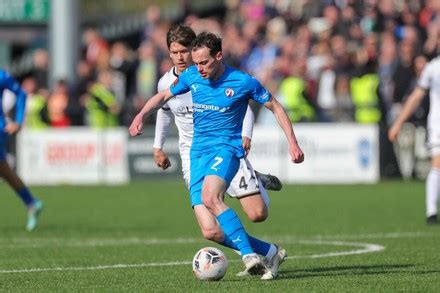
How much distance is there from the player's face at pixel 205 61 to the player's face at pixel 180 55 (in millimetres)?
890

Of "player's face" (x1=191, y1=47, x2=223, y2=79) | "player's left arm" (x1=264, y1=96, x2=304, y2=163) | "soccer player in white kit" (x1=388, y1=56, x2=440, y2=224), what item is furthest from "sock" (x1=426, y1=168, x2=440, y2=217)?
"player's face" (x1=191, y1=47, x2=223, y2=79)

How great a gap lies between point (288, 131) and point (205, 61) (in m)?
0.85

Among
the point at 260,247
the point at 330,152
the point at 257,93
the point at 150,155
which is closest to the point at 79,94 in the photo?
the point at 150,155

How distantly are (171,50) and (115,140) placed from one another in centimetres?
1506

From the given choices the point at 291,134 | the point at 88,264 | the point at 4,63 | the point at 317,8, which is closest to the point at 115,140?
the point at 317,8

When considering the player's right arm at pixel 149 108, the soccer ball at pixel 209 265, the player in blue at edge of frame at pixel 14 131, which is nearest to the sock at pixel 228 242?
the soccer ball at pixel 209 265

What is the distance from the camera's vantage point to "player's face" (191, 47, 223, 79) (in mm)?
10469

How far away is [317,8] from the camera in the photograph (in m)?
29.4

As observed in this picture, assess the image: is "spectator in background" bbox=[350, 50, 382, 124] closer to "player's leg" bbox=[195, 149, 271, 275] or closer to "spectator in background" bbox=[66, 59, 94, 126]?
"spectator in background" bbox=[66, 59, 94, 126]

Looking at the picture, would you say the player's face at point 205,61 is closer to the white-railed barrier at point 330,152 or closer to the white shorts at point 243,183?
the white shorts at point 243,183

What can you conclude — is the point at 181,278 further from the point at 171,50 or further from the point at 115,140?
the point at 115,140

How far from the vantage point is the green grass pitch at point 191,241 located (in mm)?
10352

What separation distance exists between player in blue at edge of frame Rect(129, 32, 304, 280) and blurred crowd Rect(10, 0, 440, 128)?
494 inches

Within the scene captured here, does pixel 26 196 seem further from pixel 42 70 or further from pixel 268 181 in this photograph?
pixel 42 70
